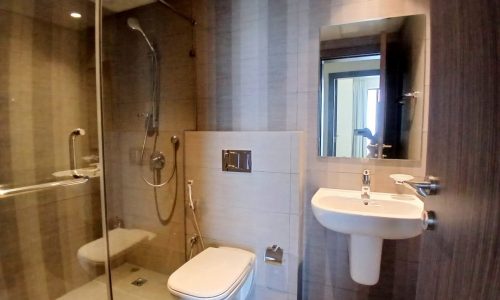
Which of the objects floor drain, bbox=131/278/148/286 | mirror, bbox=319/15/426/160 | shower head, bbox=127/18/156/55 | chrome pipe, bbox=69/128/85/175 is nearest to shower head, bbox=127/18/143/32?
shower head, bbox=127/18/156/55

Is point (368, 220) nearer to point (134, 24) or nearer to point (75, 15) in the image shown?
point (134, 24)

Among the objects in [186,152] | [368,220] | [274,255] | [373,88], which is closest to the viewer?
[368,220]

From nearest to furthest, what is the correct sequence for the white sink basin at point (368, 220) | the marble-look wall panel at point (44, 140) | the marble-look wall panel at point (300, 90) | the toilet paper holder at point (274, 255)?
1. the white sink basin at point (368, 220)
2. the marble-look wall panel at point (44, 140)
3. the marble-look wall panel at point (300, 90)
4. the toilet paper holder at point (274, 255)

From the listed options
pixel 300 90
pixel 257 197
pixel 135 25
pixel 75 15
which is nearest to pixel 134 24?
pixel 135 25

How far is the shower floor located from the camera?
1522mm

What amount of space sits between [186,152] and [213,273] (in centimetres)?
83

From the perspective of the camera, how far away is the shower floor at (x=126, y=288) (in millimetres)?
1522

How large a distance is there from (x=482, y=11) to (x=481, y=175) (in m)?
0.30

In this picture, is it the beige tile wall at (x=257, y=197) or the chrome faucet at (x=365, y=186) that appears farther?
the beige tile wall at (x=257, y=197)

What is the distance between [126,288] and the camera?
5.14 feet

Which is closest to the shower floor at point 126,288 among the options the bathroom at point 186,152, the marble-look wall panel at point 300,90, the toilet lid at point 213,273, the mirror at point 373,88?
the bathroom at point 186,152

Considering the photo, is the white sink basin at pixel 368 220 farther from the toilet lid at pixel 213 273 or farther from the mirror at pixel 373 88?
the toilet lid at pixel 213 273

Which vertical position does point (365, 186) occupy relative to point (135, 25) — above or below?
below

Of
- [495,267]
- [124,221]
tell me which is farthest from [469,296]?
[124,221]
